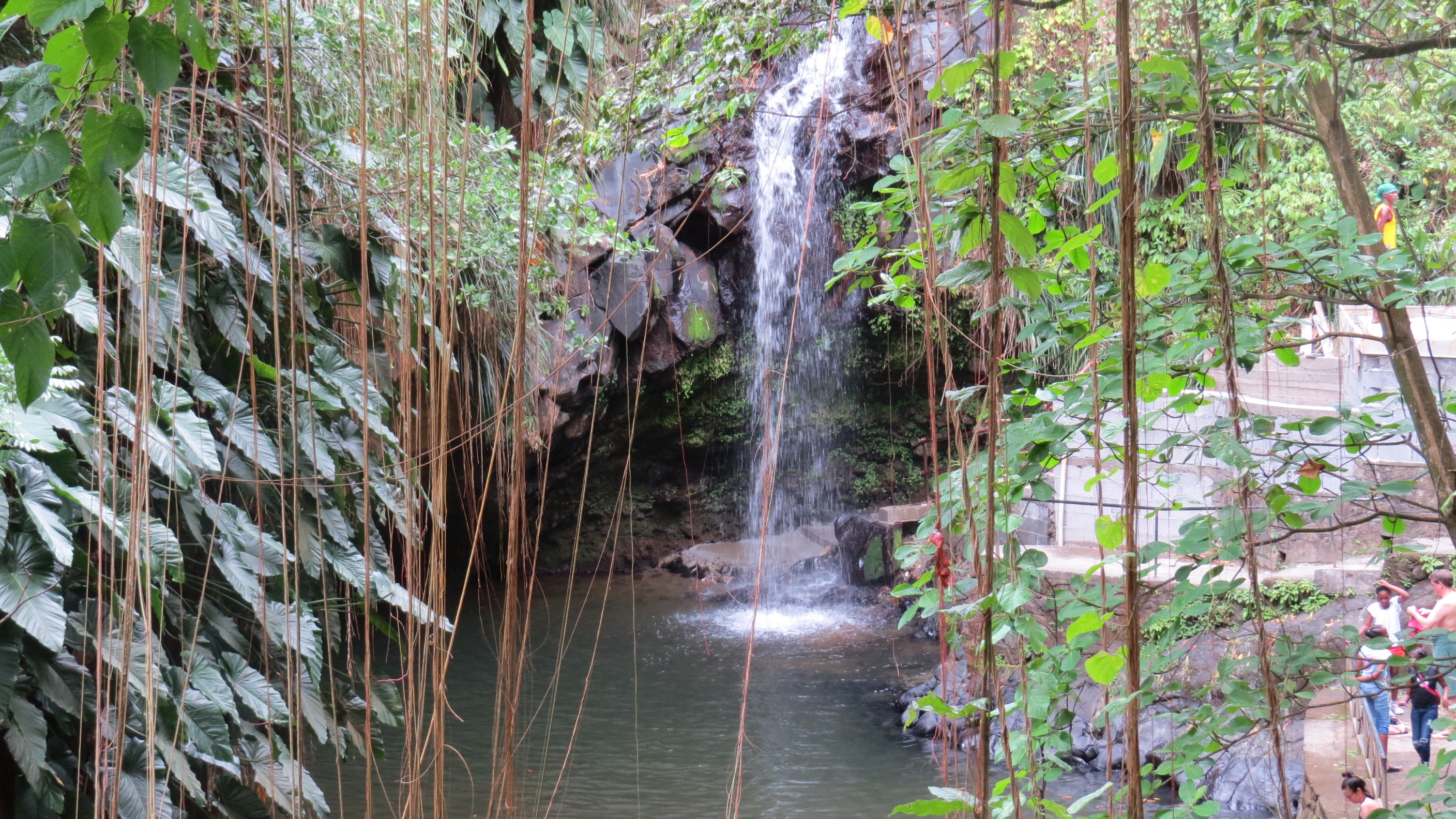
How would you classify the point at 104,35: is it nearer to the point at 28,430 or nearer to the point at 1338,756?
the point at 28,430

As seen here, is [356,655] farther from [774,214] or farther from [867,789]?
[774,214]

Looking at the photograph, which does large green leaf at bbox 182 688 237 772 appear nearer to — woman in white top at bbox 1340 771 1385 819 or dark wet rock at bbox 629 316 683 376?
woman in white top at bbox 1340 771 1385 819

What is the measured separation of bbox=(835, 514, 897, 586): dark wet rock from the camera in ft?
27.8

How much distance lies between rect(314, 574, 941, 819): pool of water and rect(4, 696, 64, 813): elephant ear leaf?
4.58 feet

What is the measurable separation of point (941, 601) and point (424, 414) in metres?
3.38

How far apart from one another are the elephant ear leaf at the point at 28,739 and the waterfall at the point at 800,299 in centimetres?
635

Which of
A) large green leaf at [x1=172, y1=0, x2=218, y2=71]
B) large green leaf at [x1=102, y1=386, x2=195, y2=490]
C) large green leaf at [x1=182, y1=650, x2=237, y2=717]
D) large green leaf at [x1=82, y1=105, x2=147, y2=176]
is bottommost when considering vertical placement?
large green leaf at [x1=182, y1=650, x2=237, y2=717]

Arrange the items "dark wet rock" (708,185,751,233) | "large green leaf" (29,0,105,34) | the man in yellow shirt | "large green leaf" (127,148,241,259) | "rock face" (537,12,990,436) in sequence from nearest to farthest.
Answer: "large green leaf" (29,0,105,34)
"large green leaf" (127,148,241,259)
the man in yellow shirt
"rock face" (537,12,990,436)
"dark wet rock" (708,185,751,233)

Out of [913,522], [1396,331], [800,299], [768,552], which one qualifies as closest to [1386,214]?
[1396,331]

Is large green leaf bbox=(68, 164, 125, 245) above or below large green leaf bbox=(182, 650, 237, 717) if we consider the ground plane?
above

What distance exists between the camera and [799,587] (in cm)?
886

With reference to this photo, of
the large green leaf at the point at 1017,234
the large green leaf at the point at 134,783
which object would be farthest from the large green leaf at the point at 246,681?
the large green leaf at the point at 1017,234

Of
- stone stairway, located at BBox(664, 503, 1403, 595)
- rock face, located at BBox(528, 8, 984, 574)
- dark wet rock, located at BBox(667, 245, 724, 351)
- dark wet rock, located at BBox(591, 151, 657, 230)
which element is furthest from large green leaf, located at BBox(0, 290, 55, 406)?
dark wet rock, located at BBox(667, 245, 724, 351)

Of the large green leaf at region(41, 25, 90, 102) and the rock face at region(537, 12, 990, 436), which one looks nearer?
the large green leaf at region(41, 25, 90, 102)
